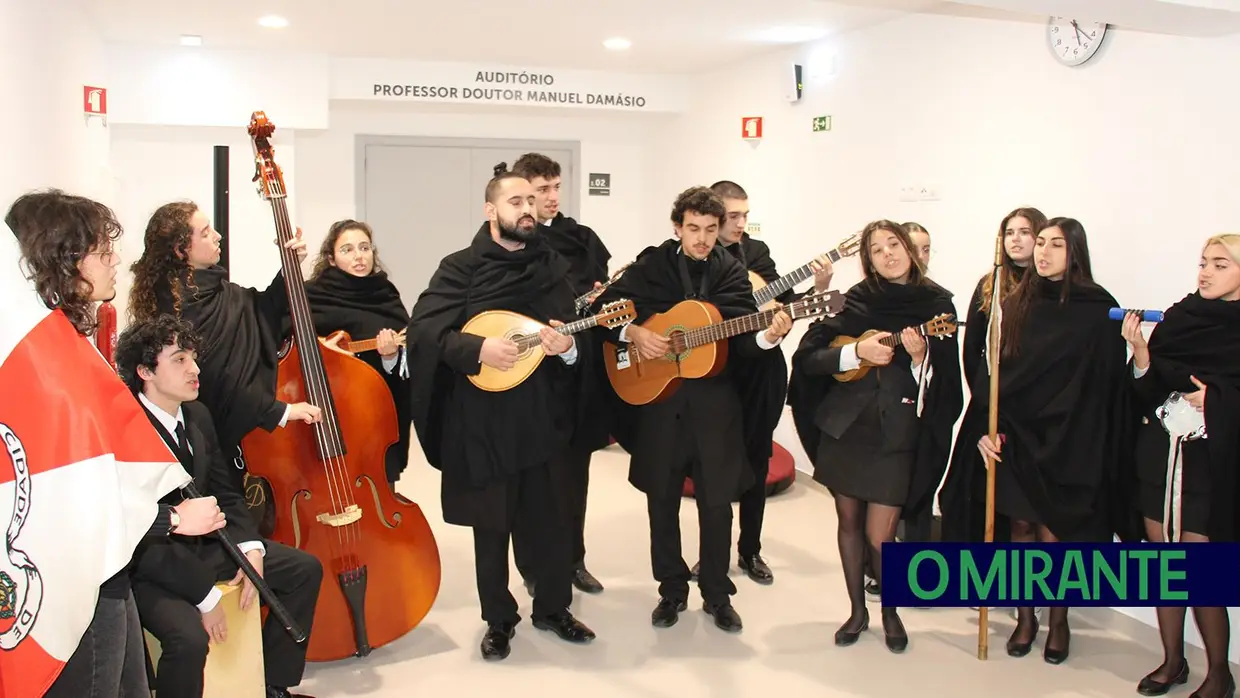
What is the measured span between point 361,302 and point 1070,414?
2.66m

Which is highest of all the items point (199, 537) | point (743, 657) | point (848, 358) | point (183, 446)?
point (848, 358)

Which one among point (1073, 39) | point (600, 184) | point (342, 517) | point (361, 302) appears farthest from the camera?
point (600, 184)

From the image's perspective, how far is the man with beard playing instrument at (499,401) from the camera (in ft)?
11.2

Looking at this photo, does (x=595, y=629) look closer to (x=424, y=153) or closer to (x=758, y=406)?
(x=758, y=406)

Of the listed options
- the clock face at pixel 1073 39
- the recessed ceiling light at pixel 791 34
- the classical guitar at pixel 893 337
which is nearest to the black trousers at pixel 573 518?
the classical guitar at pixel 893 337

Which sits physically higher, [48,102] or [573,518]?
[48,102]

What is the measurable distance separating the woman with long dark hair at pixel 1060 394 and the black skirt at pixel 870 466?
0.32m

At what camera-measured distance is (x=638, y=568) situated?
4562 mm

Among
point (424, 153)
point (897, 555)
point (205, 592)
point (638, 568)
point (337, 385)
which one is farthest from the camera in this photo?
point (424, 153)

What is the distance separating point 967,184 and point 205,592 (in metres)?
3.90

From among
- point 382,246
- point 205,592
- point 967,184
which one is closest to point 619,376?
point 205,592

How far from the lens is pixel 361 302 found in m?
4.00

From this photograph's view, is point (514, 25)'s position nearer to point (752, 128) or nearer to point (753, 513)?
point (752, 128)

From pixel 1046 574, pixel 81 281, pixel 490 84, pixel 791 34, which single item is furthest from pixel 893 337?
pixel 490 84
